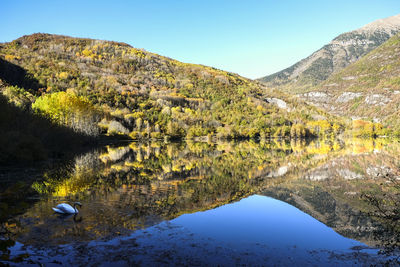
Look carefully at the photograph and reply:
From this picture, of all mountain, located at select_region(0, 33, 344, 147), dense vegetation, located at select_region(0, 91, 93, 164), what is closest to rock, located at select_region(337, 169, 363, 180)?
dense vegetation, located at select_region(0, 91, 93, 164)

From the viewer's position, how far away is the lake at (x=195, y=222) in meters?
8.65

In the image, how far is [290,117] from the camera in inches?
6255

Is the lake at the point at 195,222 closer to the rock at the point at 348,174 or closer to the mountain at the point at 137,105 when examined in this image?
the rock at the point at 348,174

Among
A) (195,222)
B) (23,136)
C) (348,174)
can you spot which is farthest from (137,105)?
(195,222)

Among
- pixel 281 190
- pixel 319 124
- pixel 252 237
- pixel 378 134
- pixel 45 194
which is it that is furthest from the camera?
pixel 319 124

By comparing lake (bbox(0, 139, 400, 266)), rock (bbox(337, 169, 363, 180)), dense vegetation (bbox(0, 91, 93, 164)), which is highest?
dense vegetation (bbox(0, 91, 93, 164))

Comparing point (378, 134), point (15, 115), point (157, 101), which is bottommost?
point (378, 134)

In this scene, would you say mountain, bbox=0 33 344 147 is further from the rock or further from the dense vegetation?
the rock

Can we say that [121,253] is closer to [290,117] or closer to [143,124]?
[143,124]

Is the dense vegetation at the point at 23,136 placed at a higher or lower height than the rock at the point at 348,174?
higher

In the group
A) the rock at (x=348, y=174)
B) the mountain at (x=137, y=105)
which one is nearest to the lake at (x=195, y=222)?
the rock at (x=348, y=174)

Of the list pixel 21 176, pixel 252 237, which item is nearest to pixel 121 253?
pixel 252 237

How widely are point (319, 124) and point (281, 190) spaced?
14182cm

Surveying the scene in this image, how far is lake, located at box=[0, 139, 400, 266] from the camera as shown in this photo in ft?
28.4
